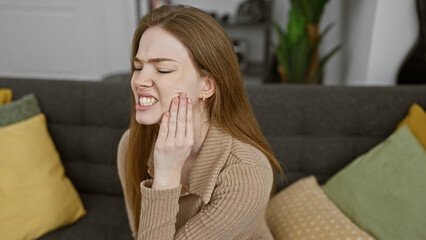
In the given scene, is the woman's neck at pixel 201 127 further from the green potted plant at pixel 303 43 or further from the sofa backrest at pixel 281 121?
the green potted plant at pixel 303 43

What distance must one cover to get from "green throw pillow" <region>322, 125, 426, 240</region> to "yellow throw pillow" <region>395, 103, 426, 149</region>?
1.2 inches

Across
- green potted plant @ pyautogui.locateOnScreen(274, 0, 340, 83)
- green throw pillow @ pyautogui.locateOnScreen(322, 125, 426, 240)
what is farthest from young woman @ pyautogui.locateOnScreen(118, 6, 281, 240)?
green potted plant @ pyautogui.locateOnScreen(274, 0, 340, 83)

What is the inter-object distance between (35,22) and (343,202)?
418cm

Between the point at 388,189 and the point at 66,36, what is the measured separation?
4.04m

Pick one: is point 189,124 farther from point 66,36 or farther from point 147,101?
point 66,36

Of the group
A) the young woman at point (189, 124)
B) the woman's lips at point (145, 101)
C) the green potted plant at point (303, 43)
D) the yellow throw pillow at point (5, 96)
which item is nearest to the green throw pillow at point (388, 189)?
the young woman at point (189, 124)

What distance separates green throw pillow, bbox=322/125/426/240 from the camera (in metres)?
1.09

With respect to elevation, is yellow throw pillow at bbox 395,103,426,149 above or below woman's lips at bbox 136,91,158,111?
below

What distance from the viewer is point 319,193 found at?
4.43ft

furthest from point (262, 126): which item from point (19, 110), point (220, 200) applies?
point (19, 110)

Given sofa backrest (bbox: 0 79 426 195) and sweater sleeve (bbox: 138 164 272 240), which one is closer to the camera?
sweater sleeve (bbox: 138 164 272 240)

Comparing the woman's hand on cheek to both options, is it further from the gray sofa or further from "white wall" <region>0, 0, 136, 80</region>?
"white wall" <region>0, 0, 136, 80</region>

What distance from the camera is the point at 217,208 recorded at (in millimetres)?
916

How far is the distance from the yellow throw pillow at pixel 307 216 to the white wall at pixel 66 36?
3.16 meters
